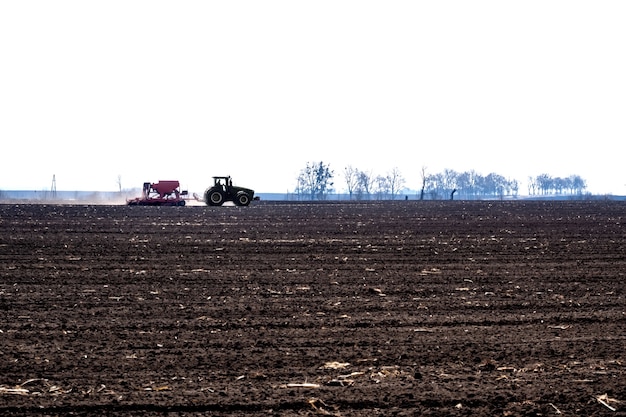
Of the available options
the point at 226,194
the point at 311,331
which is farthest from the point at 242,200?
the point at 311,331

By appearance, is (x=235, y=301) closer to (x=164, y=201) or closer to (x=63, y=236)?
(x=63, y=236)

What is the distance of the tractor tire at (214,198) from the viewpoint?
51438 mm

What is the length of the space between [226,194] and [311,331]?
41851 millimetres

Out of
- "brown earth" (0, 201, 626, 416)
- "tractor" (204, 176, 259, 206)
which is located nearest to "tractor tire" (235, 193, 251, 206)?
"tractor" (204, 176, 259, 206)

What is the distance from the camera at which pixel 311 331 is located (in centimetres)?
1027

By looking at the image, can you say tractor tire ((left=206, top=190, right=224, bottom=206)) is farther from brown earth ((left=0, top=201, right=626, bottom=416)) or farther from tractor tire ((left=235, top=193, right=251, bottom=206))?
brown earth ((left=0, top=201, right=626, bottom=416))

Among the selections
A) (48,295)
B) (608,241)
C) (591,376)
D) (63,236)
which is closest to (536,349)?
(591,376)

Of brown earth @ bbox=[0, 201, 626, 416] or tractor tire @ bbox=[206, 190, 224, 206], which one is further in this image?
tractor tire @ bbox=[206, 190, 224, 206]

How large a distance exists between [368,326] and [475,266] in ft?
24.3

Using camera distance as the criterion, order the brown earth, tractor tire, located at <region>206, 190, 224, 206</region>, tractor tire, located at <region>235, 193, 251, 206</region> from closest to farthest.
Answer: the brown earth
tractor tire, located at <region>235, 193, 251, 206</region>
tractor tire, located at <region>206, 190, 224, 206</region>

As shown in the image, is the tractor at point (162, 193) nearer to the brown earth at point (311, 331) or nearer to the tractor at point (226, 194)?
the tractor at point (226, 194)

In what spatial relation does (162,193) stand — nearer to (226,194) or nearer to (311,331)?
(226,194)

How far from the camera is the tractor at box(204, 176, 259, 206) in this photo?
A: 169 ft

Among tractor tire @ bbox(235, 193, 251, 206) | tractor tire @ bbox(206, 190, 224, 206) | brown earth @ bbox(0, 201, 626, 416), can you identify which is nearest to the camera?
brown earth @ bbox(0, 201, 626, 416)
